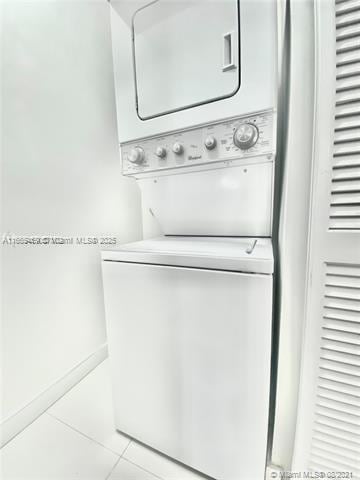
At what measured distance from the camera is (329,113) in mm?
550

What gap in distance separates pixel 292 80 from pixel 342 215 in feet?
1.28

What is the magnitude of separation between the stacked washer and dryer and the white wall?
0.42 m

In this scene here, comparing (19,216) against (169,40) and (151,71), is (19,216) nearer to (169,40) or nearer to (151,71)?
(151,71)

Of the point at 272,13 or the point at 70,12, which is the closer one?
the point at 272,13

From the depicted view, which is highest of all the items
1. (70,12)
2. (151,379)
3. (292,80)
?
(70,12)

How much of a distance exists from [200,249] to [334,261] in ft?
1.32

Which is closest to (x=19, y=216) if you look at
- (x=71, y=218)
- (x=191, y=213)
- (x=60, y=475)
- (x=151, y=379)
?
(x=71, y=218)

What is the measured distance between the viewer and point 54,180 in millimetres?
1212

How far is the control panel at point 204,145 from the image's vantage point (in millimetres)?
813

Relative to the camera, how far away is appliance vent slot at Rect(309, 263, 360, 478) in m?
0.59

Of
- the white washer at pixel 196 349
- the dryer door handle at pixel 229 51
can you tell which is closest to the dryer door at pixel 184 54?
the dryer door handle at pixel 229 51

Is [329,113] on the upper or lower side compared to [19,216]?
upper

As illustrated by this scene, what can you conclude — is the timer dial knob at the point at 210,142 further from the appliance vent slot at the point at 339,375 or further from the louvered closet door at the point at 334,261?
the appliance vent slot at the point at 339,375

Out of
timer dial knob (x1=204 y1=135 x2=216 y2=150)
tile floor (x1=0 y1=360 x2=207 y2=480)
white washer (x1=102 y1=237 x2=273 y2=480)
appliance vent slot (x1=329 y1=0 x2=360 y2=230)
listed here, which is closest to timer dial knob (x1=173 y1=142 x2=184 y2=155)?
timer dial knob (x1=204 y1=135 x2=216 y2=150)
